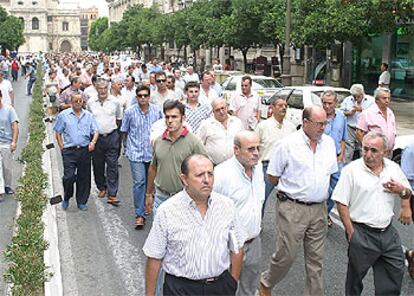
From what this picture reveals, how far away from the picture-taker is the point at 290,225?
5.47 metres

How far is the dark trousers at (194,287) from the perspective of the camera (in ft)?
12.8

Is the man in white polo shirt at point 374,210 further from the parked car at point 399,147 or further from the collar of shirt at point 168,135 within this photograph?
the parked car at point 399,147

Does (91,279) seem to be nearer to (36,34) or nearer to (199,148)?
(199,148)

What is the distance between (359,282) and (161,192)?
2048mm

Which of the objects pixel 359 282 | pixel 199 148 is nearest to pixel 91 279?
pixel 199 148

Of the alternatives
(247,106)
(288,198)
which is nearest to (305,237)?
(288,198)

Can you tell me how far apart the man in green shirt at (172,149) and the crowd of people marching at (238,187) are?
1cm

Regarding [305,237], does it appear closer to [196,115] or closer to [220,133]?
[220,133]

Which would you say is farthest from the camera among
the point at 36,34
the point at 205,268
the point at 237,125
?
the point at 36,34

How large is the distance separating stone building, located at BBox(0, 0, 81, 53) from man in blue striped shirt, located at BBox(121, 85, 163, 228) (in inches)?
6039

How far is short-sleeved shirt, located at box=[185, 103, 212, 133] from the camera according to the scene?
833cm

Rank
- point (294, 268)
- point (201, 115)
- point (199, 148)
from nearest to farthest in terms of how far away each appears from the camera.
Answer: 1. point (199, 148)
2. point (294, 268)
3. point (201, 115)

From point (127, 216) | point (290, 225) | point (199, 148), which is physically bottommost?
point (127, 216)

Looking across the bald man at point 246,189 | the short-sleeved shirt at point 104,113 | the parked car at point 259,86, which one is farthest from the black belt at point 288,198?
the parked car at point 259,86
